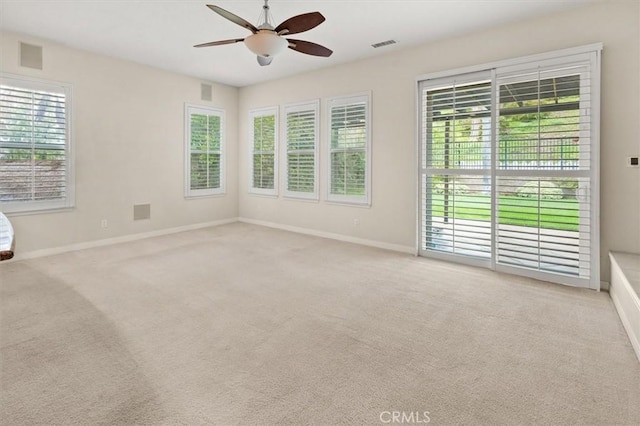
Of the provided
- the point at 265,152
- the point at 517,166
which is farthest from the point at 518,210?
the point at 265,152

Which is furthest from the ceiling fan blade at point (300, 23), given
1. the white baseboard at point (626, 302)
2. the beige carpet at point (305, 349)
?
the white baseboard at point (626, 302)

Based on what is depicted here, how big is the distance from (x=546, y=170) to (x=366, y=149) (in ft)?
8.08

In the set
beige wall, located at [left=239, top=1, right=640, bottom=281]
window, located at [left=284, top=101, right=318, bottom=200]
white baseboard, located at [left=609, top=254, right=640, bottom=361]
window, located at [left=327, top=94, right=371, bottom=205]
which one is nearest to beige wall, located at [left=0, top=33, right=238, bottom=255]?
beige wall, located at [left=239, top=1, right=640, bottom=281]

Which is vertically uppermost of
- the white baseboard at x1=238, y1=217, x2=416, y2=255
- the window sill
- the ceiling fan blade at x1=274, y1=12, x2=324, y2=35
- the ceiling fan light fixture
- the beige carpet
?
the ceiling fan blade at x1=274, y1=12, x2=324, y2=35

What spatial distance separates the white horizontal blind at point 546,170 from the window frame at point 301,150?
296 cm

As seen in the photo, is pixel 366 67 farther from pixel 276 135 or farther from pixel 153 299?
pixel 153 299

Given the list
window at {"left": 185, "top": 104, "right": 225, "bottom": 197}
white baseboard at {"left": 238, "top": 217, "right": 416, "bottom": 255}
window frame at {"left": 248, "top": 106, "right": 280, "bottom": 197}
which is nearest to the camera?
white baseboard at {"left": 238, "top": 217, "right": 416, "bottom": 255}

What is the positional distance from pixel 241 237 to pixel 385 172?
269 cm

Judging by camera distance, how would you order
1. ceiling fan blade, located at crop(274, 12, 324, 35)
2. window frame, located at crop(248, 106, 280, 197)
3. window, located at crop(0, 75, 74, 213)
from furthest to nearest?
window frame, located at crop(248, 106, 280, 197) < window, located at crop(0, 75, 74, 213) < ceiling fan blade, located at crop(274, 12, 324, 35)

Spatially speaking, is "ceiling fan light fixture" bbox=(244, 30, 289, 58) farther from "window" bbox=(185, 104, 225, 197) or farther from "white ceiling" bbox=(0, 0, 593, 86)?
"window" bbox=(185, 104, 225, 197)

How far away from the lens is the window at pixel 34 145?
4.42 metres

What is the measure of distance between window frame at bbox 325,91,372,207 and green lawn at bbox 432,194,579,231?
3.80ft

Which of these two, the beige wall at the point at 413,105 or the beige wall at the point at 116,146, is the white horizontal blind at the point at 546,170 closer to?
the beige wall at the point at 413,105

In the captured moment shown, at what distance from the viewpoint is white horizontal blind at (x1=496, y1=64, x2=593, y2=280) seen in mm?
3562
